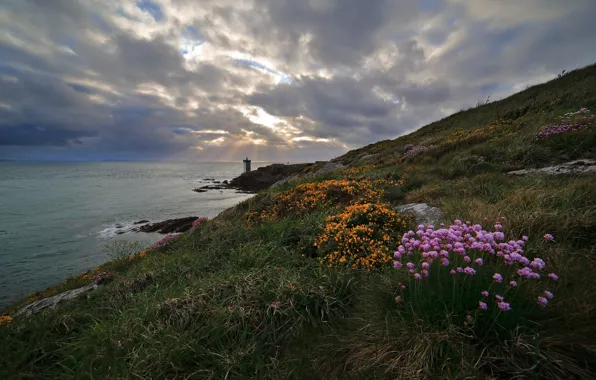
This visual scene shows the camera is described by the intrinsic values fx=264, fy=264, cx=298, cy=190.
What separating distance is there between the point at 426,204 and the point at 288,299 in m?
4.45

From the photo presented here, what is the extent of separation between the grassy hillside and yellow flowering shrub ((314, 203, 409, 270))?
3cm

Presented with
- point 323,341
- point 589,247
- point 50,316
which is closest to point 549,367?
point 323,341

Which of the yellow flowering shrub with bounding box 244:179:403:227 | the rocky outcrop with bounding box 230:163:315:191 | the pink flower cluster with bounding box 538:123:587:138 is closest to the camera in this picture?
the yellow flowering shrub with bounding box 244:179:403:227

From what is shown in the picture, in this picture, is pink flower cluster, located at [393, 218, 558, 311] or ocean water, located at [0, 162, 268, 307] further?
ocean water, located at [0, 162, 268, 307]

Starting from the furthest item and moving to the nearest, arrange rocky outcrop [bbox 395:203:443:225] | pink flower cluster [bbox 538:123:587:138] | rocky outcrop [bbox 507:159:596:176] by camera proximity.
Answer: pink flower cluster [bbox 538:123:587:138], rocky outcrop [bbox 507:159:596:176], rocky outcrop [bbox 395:203:443:225]

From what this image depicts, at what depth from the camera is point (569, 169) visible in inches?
260

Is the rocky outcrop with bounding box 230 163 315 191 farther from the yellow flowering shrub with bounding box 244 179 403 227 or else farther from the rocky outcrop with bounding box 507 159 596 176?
the rocky outcrop with bounding box 507 159 596 176

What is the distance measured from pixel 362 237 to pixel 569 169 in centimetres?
587

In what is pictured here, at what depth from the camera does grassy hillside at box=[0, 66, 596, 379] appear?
2275 millimetres

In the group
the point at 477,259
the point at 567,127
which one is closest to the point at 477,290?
the point at 477,259

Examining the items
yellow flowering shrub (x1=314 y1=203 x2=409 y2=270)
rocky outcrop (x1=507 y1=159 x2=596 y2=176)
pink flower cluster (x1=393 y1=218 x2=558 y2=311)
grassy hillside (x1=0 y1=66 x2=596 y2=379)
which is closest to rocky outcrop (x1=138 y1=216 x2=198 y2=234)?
grassy hillside (x1=0 y1=66 x2=596 y2=379)

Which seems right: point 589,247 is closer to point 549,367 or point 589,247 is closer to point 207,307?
point 549,367

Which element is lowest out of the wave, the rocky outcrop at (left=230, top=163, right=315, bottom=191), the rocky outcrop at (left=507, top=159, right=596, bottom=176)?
the wave

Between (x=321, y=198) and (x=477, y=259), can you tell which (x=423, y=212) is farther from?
(x=477, y=259)
